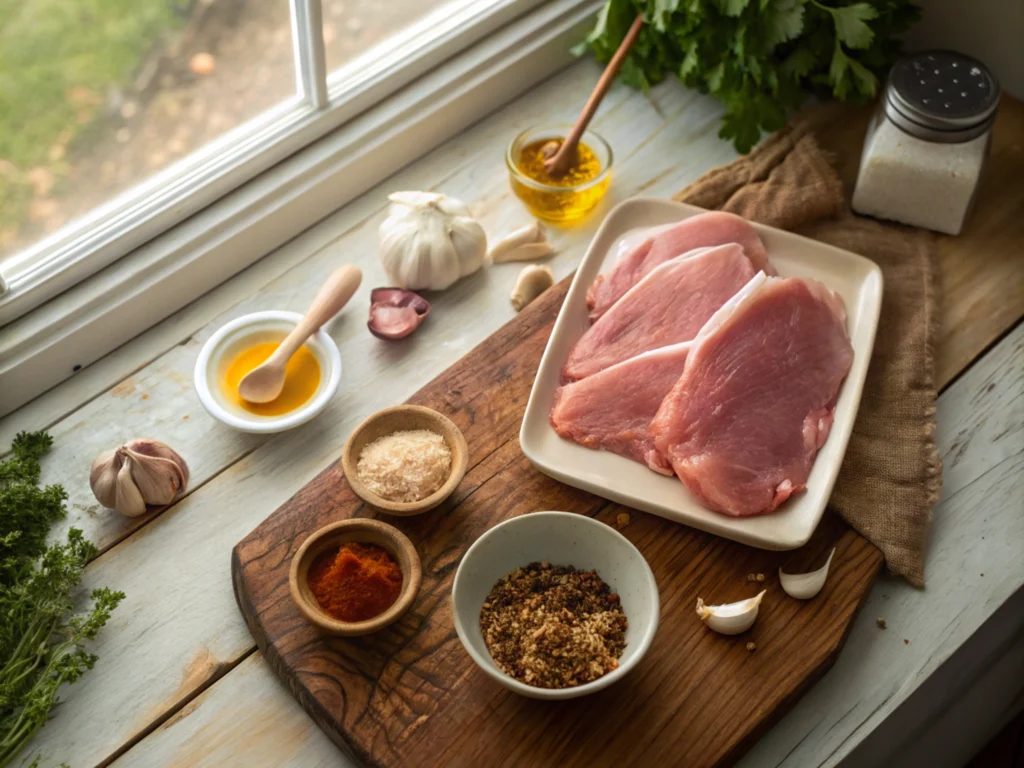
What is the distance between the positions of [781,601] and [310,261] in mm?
1034

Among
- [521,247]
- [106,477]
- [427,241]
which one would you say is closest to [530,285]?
[521,247]

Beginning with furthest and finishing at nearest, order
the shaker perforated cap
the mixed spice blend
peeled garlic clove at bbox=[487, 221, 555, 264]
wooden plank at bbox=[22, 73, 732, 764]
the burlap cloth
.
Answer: peeled garlic clove at bbox=[487, 221, 555, 264] → the shaker perforated cap → the burlap cloth → wooden plank at bbox=[22, 73, 732, 764] → the mixed spice blend

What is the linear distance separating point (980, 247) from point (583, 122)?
0.77 m

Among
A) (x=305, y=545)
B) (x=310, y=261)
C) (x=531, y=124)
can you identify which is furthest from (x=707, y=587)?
(x=531, y=124)

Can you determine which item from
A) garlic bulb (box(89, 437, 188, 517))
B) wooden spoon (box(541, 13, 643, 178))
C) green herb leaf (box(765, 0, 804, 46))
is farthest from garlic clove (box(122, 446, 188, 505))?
green herb leaf (box(765, 0, 804, 46))

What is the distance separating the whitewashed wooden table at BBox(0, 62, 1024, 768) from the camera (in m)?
1.42

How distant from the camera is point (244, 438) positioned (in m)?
1.71

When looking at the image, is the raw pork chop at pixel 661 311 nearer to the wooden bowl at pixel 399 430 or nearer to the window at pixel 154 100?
the wooden bowl at pixel 399 430

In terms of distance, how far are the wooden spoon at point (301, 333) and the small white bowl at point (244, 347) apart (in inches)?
1.1

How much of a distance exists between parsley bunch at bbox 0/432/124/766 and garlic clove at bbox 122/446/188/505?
0.11 meters

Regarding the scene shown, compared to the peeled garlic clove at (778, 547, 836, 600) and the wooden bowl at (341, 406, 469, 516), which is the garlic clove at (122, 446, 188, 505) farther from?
the peeled garlic clove at (778, 547, 836, 600)

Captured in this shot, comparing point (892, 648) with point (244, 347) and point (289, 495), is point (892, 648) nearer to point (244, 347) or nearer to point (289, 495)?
point (289, 495)

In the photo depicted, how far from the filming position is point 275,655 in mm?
1415

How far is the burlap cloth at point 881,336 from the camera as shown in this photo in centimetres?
156
